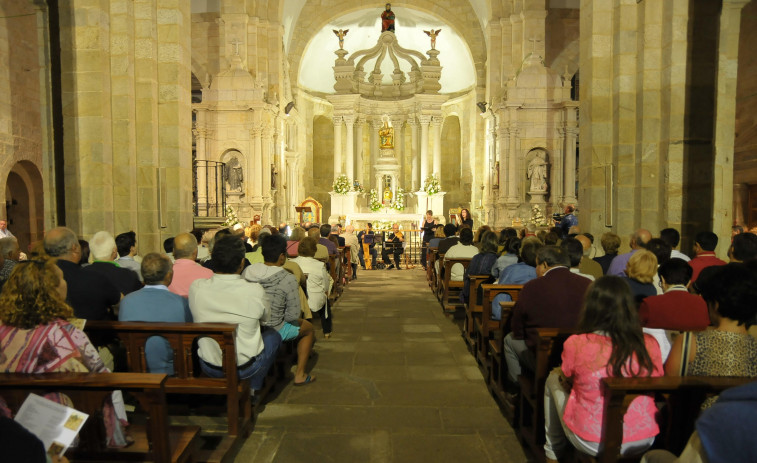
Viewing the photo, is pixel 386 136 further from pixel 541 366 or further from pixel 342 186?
pixel 541 366

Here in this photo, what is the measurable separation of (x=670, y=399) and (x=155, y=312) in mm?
3289

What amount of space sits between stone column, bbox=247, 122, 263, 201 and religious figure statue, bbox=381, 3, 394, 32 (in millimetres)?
9500

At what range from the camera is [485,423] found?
411cm

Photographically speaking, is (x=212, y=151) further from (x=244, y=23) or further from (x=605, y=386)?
(x=605, y=386)

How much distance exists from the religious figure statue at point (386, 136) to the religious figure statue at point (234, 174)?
8.59 metres

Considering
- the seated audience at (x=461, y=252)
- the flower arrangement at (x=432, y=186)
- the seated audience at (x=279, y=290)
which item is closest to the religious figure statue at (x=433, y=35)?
the flower arrangement at (x=432, y=186)

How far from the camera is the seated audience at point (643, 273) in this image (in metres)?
3.97

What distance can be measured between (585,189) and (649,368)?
21.7 ft

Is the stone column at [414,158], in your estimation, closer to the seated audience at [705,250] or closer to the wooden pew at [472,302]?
the wooden pew at [472,302]

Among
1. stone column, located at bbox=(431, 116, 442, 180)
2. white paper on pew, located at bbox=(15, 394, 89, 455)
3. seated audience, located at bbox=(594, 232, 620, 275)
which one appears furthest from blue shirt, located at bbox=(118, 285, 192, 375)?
stone column, located at bbox=(431, 116, 442, 180)

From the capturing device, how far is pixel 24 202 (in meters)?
14.0

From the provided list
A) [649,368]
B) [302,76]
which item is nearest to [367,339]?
[649,368]

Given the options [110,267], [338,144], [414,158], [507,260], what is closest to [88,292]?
[110,267]

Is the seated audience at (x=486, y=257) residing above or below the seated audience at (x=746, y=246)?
below
